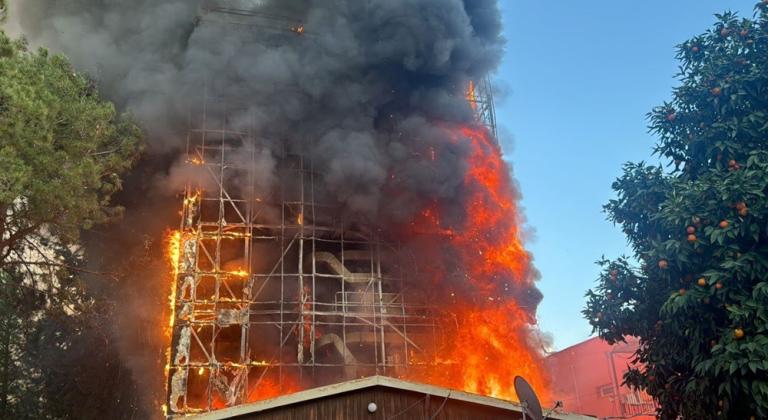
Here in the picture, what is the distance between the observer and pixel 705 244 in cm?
924

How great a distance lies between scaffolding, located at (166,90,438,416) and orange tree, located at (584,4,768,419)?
30.4ft

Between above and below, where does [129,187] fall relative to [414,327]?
above

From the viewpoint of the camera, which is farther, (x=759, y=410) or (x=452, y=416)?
(x=452, y=416)

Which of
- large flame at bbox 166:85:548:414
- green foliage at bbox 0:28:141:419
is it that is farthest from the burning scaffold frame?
Result: green foliage at bbox 0:28:141:419

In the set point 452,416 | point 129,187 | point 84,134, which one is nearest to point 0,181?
point 84,134

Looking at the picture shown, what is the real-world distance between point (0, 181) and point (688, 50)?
1334 cm

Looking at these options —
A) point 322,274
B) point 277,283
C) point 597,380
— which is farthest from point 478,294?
point 597,380

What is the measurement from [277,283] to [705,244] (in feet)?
50.1

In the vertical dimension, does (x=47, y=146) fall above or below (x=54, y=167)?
above

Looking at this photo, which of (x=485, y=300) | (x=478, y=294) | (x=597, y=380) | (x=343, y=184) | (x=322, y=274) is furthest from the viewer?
(x=597, y=380)

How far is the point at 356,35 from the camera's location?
2105cm

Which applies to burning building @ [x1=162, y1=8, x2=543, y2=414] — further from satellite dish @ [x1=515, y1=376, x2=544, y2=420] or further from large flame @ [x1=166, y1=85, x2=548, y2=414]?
satellite dish @ [x1=515, y1=376, x2=544, y2=420]

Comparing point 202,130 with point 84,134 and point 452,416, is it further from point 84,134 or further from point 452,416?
point 452,416

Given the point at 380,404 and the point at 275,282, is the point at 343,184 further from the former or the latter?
the point at 380,404
